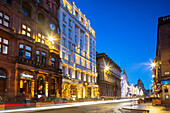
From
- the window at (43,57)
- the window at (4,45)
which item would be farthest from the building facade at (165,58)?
the window at (4,45)

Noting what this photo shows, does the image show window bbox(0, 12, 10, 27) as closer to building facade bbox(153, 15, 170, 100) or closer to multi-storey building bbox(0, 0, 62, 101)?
multi-storey building bbox(0, 0, 62, 101)

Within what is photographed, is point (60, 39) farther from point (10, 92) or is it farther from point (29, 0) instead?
point (10, 92)

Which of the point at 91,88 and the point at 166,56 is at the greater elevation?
the point at 166,56

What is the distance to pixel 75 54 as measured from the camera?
197 feet

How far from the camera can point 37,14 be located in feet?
140

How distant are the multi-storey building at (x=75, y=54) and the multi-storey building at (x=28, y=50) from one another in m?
4.53

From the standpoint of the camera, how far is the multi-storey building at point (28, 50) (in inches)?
1283

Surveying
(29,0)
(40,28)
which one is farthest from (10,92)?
(29,0)

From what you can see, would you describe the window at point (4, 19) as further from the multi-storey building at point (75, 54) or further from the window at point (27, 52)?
the multi-storey building at point (75, 54)

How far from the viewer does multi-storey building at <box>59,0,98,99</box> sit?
5307 cm

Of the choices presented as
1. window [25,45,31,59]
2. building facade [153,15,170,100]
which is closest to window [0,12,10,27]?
window [25,45,31,59]

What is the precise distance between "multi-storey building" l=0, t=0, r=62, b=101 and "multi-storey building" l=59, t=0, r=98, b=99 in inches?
178

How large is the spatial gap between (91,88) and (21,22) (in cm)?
4295

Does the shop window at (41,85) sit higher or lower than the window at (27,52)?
lower
